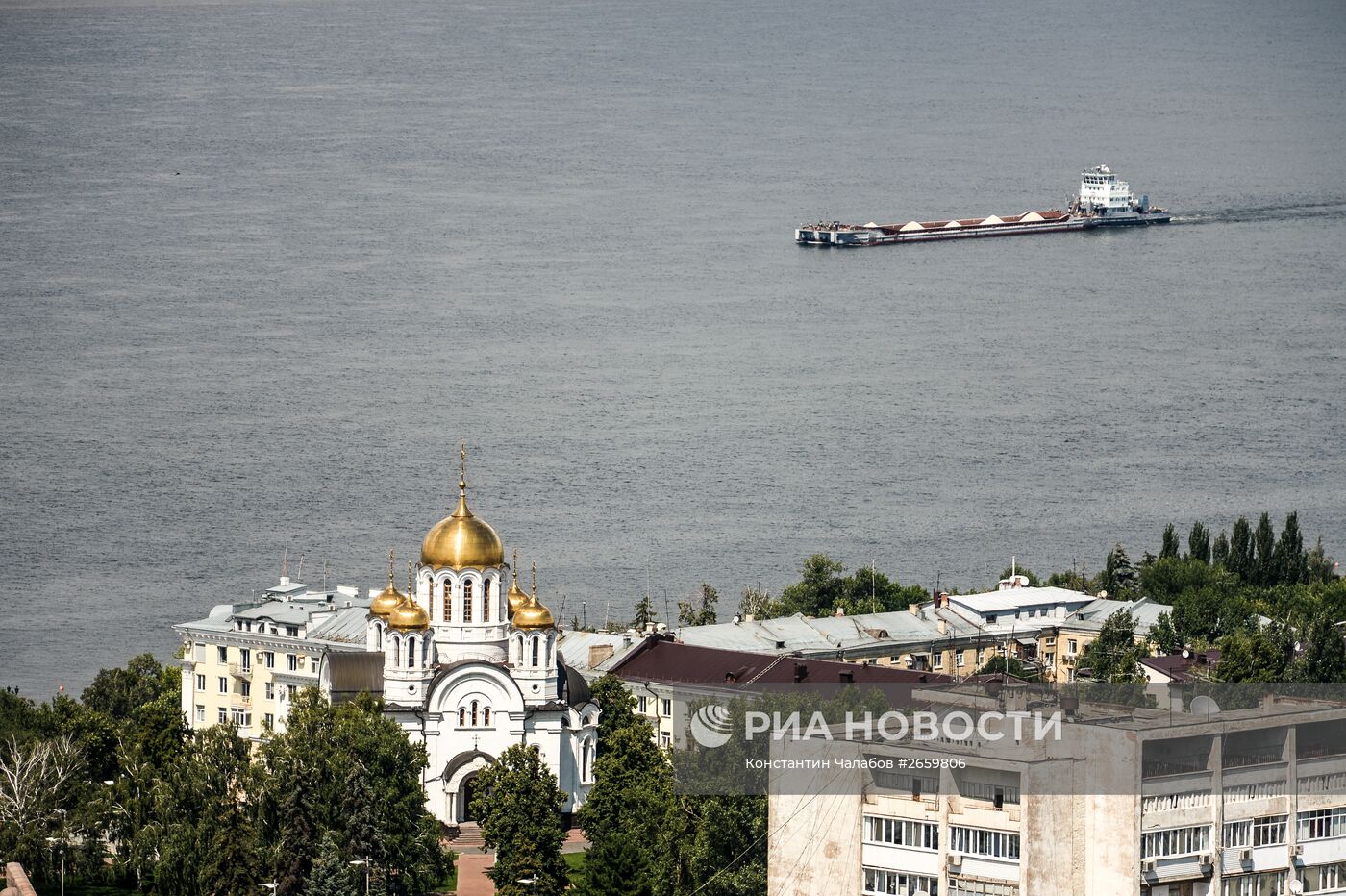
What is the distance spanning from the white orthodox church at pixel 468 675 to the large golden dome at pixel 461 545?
0.6 inches

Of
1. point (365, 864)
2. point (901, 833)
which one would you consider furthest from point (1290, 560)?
point (901, 833)

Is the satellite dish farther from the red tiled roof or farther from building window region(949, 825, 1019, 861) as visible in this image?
the red tiled roof

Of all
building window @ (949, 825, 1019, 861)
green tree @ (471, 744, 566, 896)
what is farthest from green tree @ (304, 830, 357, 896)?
building window @ (949, 825, 1019, 861)

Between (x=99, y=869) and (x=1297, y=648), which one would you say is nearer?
(x=99, y=869)

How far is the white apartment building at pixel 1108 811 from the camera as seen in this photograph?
32344 mm

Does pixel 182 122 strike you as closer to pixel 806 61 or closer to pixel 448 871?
pixel 806 61

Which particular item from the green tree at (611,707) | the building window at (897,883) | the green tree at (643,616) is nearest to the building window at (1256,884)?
the building window at (897,883)

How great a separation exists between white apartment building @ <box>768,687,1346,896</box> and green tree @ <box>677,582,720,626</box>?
29527 millimetres

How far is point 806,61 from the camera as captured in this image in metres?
191

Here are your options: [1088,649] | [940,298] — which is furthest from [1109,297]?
[1088,649]

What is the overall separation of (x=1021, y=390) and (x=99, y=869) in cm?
5778

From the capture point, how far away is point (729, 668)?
55.5 meters

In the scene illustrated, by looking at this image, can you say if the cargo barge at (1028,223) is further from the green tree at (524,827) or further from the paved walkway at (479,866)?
the green tree at (524,827)

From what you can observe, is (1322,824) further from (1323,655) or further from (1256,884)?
(1323,655)
